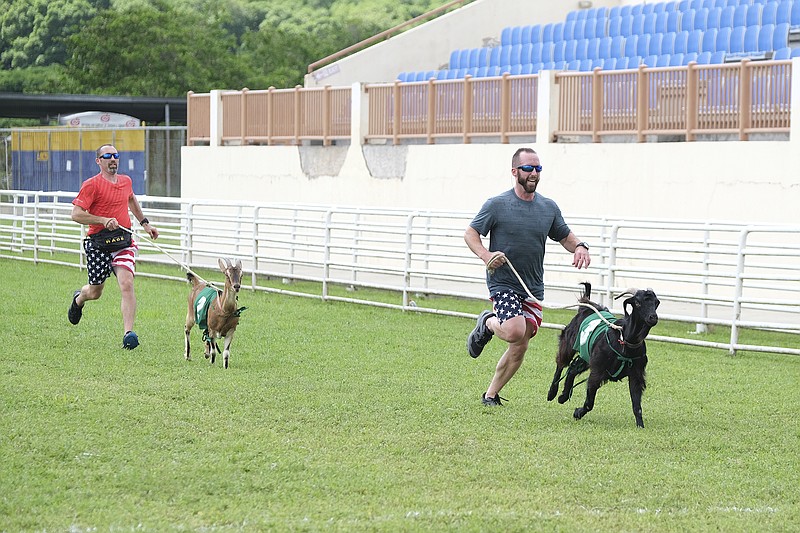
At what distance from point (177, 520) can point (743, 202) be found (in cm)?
1297

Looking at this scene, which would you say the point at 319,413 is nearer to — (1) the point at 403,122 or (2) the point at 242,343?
(2) the point at 242,343

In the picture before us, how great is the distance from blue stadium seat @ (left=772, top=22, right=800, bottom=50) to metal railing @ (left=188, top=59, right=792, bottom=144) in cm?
543

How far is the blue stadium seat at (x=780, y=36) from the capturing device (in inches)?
919

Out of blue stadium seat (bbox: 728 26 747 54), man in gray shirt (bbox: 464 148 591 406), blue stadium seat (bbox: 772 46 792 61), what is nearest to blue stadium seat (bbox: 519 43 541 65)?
blue stadium seat (bbox: 728 26 747 54)

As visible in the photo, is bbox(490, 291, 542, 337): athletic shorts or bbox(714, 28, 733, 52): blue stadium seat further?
bbox(714, 28, 733, 52): blue stadium seat

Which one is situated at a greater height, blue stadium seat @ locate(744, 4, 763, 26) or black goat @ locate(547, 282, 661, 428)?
blue stadium seat @ locate(744, 4, 763, 26)

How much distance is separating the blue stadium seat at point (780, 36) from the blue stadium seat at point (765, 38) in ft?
0.24

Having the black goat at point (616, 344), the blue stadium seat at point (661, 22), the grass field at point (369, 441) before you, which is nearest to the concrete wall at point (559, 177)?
the grass field at point (369, 441)

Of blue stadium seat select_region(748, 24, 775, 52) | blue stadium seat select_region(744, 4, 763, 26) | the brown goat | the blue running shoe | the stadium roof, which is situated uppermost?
blue stadium seat select_region(744, 4, 763, 26)

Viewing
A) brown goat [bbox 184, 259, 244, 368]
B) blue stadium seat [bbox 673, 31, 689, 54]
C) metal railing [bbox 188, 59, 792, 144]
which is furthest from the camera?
blue stadium seat [bbox 673, 31, 689, 54]

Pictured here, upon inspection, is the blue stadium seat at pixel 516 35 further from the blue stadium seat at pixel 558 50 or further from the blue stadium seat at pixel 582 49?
the blue stadium seat at pixel 582 49

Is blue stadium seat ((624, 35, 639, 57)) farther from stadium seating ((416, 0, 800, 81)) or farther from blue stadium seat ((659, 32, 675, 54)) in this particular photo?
blue stadium seat ((659, 32, 675, 54))

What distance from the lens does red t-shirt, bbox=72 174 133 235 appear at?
1193 cm

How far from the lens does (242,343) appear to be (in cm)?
1300
